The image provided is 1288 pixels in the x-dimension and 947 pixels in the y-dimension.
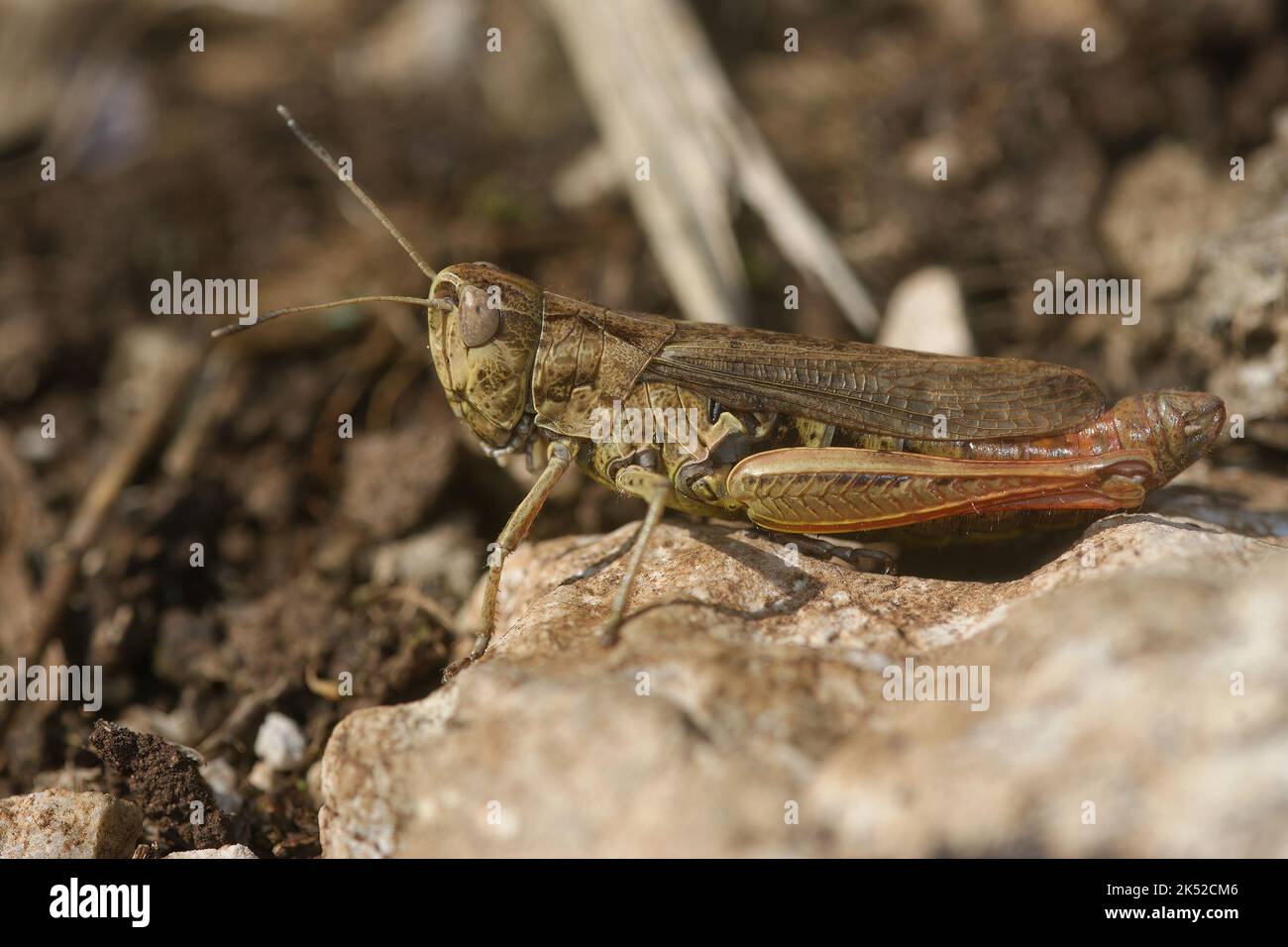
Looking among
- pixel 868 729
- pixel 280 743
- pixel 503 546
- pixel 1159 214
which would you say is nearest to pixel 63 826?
pixel 280 743

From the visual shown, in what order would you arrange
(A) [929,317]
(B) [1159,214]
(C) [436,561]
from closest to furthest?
(C) [436,561] → (A) [929,317] → (B) [1159,214]

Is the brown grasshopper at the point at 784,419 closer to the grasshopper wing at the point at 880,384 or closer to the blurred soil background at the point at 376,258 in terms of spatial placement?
the grasshopper wing at the point at 880,384

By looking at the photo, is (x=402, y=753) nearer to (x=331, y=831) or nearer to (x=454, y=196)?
(x=331, y=831)

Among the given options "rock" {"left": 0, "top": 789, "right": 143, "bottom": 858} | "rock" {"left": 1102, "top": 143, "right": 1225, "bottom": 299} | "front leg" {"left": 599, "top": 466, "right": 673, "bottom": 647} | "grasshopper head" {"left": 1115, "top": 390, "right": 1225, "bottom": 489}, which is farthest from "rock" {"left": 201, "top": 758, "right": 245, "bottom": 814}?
"rock" {"left": 1102, "top": 143, "right": 1225, "bottom": 299}

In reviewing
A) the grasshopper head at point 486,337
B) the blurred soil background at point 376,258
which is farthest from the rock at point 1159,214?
the grasshopper head at point 486,337

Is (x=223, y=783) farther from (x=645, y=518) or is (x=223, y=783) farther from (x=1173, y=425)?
(x=1173, y=425)

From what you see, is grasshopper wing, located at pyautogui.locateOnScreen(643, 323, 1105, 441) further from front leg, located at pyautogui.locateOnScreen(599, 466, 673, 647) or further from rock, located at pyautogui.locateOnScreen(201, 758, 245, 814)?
rock, located at pyautogui.locateOnScreen(201, 758, 245, 814)
